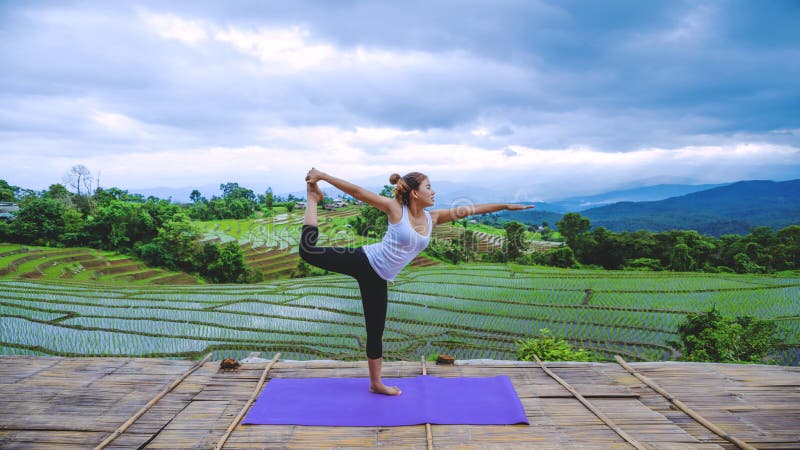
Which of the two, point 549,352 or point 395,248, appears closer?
point 395,248

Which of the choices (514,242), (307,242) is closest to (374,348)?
(307,242)

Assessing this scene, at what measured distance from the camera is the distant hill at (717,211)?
57344mm

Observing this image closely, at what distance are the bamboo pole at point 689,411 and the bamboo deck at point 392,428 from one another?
38mm

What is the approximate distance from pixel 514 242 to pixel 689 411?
2428 centimetres

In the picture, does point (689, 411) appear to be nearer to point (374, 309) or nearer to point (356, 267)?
point (374, 309)

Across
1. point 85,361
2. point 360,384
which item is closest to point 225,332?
point 85,361

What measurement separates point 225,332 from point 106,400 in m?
5.25

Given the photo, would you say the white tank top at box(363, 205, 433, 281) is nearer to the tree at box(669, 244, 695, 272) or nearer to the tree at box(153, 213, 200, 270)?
the tree at box(669, 244, 695, 272)

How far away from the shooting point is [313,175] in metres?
2.98

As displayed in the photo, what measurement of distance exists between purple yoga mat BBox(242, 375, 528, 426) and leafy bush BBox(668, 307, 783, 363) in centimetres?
395

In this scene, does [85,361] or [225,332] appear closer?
[85,361]

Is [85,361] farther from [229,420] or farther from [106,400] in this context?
[229,420]

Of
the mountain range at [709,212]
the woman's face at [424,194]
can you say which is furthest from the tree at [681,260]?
the mountain range at [709,212]

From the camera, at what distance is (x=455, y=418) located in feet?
9.87
